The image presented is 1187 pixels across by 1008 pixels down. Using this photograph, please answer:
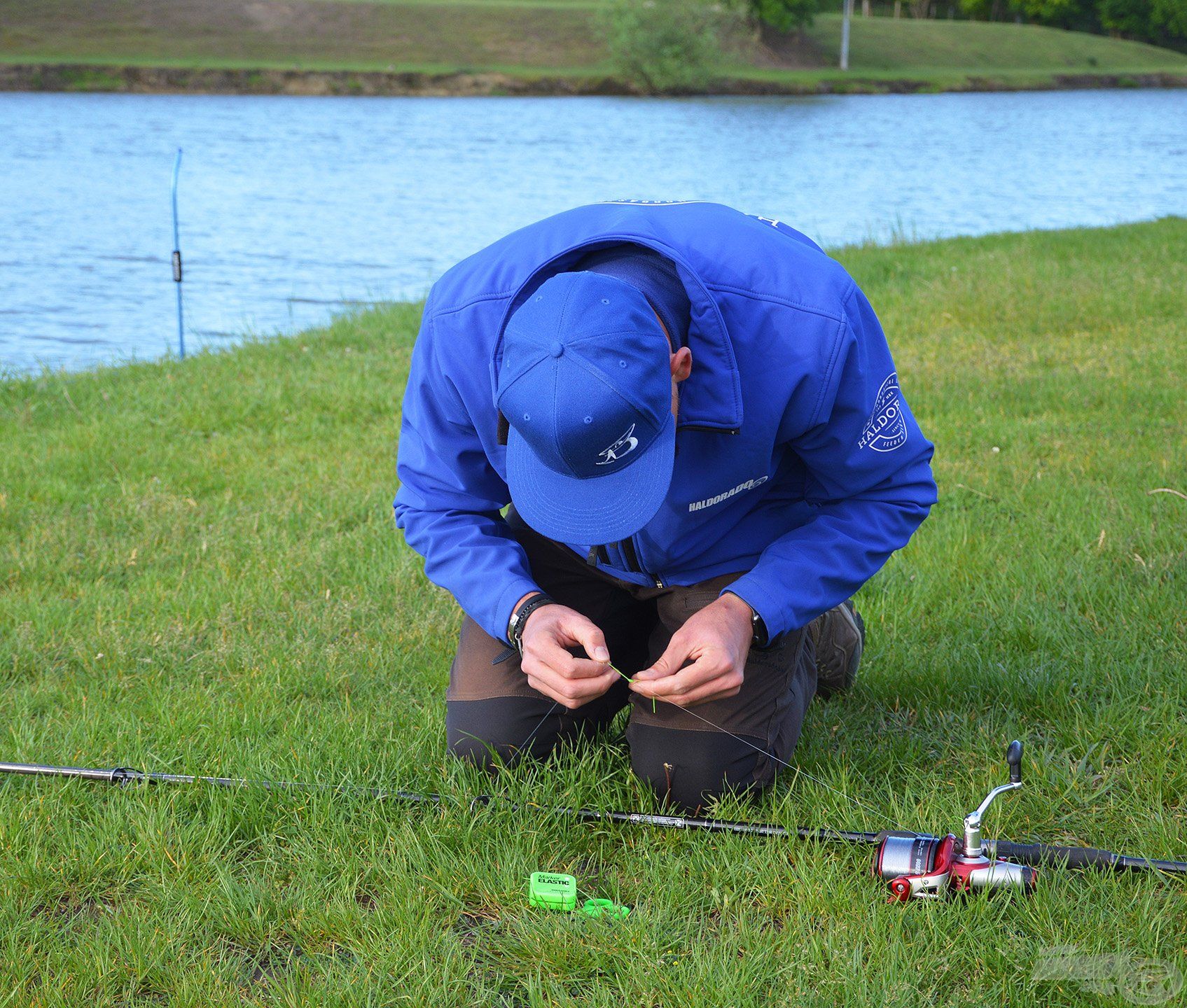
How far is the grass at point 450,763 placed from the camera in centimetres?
214

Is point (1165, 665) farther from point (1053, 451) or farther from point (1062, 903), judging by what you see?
point (1053, 451)

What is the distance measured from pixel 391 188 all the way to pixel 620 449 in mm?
18146

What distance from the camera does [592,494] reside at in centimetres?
220

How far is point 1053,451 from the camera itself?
481 centimetres

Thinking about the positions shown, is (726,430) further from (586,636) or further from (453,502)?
(453,502)

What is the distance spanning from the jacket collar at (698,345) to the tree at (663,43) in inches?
1942

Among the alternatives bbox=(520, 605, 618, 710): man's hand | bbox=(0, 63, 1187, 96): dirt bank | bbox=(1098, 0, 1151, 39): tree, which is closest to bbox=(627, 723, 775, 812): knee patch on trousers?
bbox=(520, 605, 618, 710): man's hand

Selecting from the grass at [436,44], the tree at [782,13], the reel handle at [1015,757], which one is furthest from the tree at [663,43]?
the reel handle at [1015,757]

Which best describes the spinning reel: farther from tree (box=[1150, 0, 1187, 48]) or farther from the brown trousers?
tree (box=[1150, 0, 1187, 48])

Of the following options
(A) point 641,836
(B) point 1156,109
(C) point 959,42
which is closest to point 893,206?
(A) point 641,836

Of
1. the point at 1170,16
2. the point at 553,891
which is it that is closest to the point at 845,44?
the point at 1170,16

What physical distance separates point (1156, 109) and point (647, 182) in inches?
1161

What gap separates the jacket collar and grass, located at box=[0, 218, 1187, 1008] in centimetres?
92

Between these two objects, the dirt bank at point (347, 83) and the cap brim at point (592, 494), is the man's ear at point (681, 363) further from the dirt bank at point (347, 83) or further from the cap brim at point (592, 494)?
the dirt bank at point (347, 83)
